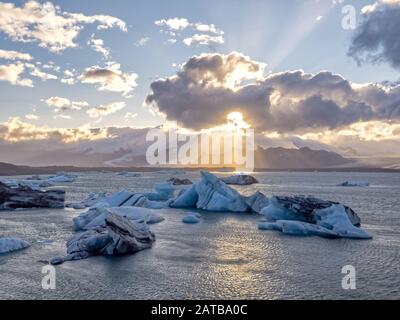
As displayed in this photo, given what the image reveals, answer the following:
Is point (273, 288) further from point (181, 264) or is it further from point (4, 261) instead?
point (4, 261)

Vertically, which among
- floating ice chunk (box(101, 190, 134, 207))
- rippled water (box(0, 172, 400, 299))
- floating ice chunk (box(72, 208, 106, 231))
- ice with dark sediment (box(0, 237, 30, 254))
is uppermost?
floating ice chunk (box(101, 190, 134, 207))

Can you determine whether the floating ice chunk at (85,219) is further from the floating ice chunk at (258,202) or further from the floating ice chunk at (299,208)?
the floating ice chunk at (258,202)

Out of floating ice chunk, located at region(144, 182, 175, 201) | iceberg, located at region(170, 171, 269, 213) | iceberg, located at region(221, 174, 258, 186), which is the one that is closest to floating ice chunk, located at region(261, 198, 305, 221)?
iceberg, located at region(170, 171, 269, 213)

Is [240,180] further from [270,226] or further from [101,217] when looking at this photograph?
[101,217]

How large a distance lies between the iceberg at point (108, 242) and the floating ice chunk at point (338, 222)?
42.9 feet

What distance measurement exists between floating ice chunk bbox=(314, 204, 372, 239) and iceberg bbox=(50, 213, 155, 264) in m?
13.1

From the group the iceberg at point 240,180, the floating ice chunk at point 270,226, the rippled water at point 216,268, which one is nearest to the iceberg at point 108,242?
the rippled water at point 216,268

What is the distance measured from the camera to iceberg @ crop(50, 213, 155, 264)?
20.1m

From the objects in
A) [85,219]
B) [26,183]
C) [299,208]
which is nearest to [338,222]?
[299,208]

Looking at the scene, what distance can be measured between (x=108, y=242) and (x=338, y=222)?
15.8 meters

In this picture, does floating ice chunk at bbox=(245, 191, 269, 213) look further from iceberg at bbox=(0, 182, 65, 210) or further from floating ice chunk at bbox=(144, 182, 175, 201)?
iceberg at bbox=(0, 182, 65, 210)

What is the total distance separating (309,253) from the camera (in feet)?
68.8
